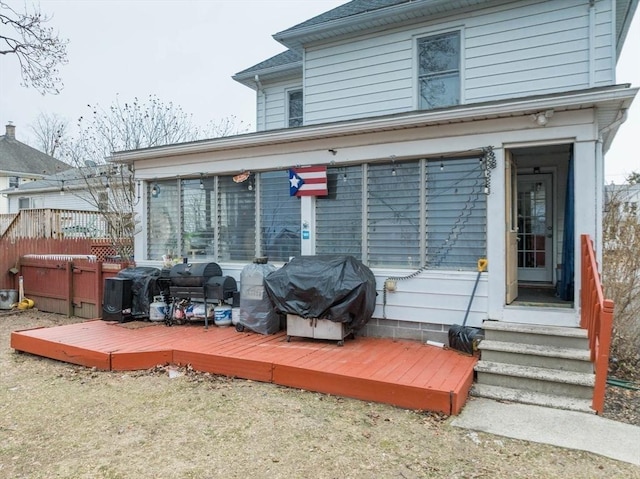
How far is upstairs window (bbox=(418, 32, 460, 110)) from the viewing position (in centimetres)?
748

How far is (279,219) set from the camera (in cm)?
663

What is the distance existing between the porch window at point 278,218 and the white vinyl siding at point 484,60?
252 cm

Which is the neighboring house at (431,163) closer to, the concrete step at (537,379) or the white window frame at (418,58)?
the white window frame at (418,58)

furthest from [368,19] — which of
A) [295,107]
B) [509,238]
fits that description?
[509,238]

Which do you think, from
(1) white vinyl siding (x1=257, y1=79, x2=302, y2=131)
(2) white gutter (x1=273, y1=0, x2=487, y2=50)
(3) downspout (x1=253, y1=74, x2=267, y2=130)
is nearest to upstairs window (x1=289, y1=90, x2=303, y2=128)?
(1) white vinyl siding (x1=257, y1=79, x2=302, y2=131)

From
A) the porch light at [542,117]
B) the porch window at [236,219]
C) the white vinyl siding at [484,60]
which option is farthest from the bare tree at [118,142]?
the porch light at [542,117]

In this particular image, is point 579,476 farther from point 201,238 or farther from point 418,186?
point 201,238

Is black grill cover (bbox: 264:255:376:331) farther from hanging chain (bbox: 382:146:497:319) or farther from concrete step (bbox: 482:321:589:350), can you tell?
concrete step (bbox: 482:321:589:350)

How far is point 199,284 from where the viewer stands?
625 cm

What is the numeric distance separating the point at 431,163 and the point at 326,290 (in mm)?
2085

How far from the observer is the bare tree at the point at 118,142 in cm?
1117

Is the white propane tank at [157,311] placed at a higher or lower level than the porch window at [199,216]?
lower

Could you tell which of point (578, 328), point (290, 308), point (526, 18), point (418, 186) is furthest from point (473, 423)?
point (526, 18)

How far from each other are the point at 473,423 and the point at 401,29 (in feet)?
22.1
